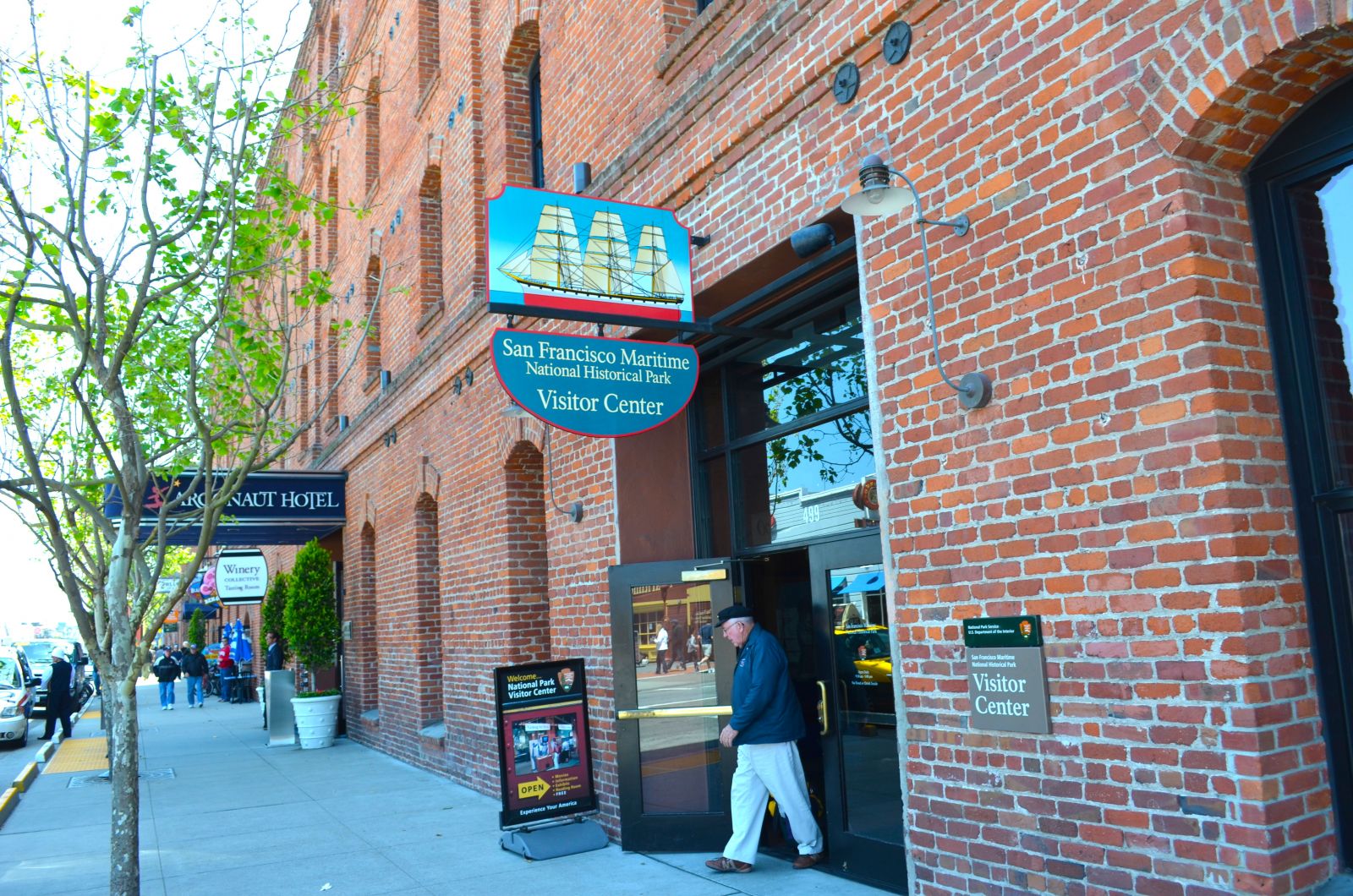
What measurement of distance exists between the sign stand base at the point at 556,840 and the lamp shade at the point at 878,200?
5.18 metres

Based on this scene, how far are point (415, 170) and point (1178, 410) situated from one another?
37.7 feet

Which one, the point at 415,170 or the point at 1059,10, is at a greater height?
the point at 415,170

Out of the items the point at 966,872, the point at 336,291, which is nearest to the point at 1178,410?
the point at 966,872

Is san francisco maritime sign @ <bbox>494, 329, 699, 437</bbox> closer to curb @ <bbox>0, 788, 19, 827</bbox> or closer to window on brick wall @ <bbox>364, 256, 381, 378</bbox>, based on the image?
curb @ <bbox>0, 788, 19, 827</bbox>

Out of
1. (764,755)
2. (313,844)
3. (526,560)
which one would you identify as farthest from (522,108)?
(313,844)

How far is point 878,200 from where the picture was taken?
4562 mm

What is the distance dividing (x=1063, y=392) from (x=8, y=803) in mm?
11751

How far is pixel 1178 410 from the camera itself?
12.5 ft

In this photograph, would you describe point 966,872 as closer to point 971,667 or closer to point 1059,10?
point 971,667

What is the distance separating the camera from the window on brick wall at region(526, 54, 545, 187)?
10305 millimetres

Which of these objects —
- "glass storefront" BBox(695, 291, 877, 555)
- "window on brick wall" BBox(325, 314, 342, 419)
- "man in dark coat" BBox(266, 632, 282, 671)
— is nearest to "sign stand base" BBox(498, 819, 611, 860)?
"glass storefront" BBox(695, 291, 877, 555)

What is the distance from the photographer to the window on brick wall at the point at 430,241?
13016mm

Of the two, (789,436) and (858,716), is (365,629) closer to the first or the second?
(789,436)

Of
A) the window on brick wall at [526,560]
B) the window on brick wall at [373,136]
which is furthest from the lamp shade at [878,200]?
the window on brick wall at [373,136]
